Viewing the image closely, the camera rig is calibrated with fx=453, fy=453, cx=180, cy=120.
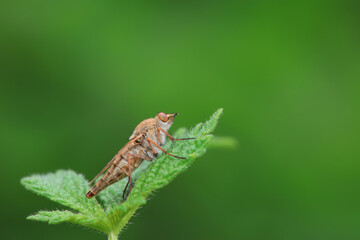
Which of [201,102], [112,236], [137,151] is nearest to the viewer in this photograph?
[112,236]

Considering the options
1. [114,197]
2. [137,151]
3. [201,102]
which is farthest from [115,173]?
[201,102]

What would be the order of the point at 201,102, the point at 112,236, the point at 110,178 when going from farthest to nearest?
the point at 201,102, the point at 110,178, the point at 112,236

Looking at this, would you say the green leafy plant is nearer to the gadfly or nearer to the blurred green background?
the gadfly

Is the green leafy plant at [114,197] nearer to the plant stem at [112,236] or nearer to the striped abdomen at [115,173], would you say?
Answer: the plant stem at [112,236]

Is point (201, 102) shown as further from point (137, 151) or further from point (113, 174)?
point (113, 174)

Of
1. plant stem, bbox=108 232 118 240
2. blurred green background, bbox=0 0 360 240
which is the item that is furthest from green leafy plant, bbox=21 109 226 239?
blurred green background, bbox=0 0 360 240

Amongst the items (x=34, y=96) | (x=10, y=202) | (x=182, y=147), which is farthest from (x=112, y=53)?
(x=182, y=147)

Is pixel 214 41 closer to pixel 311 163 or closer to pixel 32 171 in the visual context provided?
pixel 311 163
